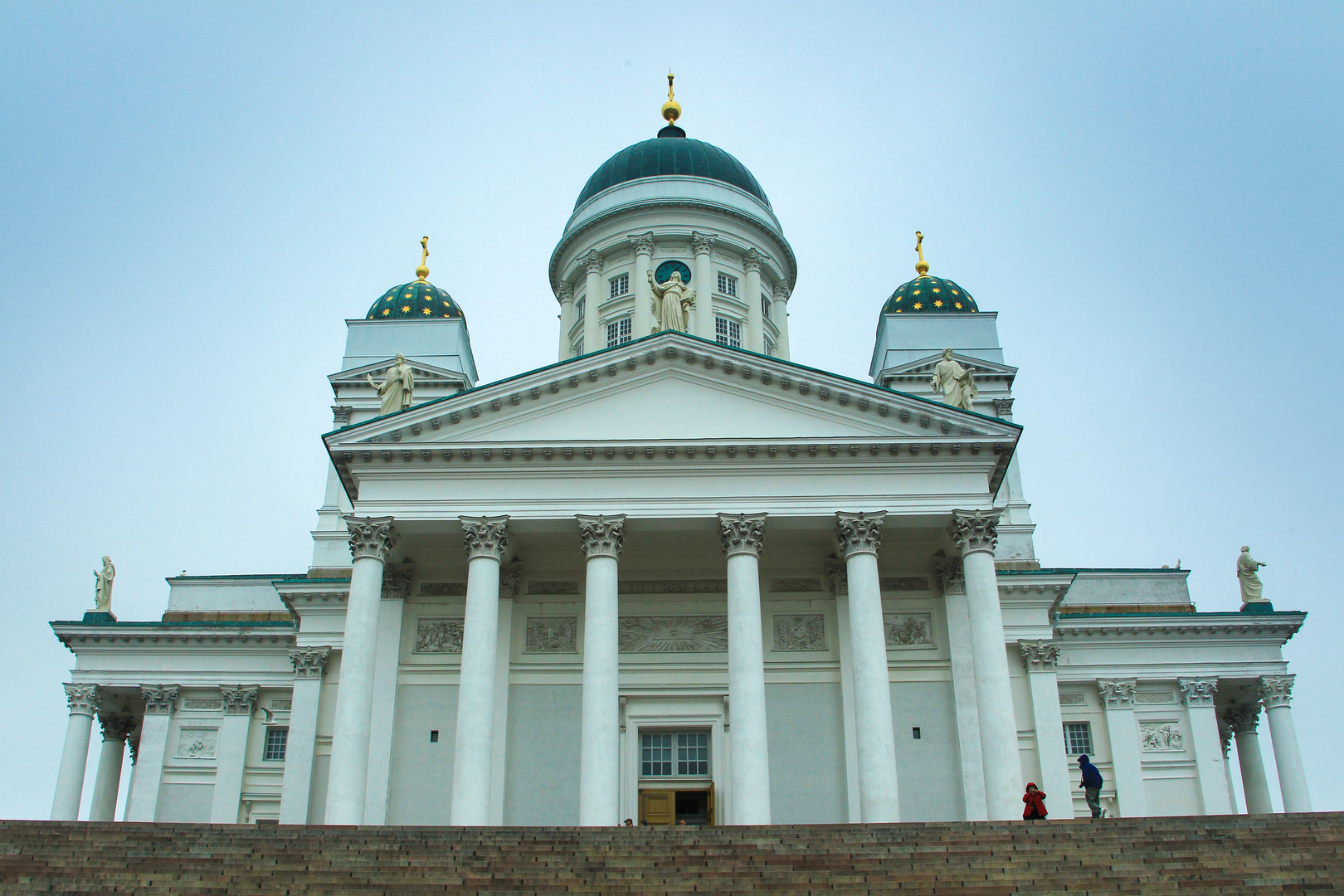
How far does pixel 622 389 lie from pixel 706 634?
5726 millimetres

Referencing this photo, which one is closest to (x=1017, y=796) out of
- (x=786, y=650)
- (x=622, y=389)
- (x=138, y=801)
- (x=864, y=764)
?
(x=864, y=764)

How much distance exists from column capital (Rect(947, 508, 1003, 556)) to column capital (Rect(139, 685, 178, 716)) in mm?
21853

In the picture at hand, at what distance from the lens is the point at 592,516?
77.0 ft

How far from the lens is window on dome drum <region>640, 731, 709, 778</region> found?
25312mm

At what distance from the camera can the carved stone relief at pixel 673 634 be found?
26.1 m

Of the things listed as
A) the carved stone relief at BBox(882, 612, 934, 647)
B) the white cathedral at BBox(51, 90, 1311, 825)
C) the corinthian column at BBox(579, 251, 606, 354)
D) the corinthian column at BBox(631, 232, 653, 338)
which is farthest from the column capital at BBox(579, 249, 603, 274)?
the carved stone relief at BBox(882, 612, 934, 647)

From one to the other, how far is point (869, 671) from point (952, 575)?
177 inches

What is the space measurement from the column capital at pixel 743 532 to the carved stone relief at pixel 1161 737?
50.0 feet

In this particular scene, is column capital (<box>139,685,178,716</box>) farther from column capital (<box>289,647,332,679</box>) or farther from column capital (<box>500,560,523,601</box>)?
column capital (<box>500,560,523,601</box>)

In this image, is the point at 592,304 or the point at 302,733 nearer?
the point at 302,733

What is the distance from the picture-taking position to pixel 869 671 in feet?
72.9

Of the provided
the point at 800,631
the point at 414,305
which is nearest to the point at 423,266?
the point at 414,305

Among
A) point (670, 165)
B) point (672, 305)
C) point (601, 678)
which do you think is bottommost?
point (601, 678)

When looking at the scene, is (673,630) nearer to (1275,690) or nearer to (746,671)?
(746,671)
